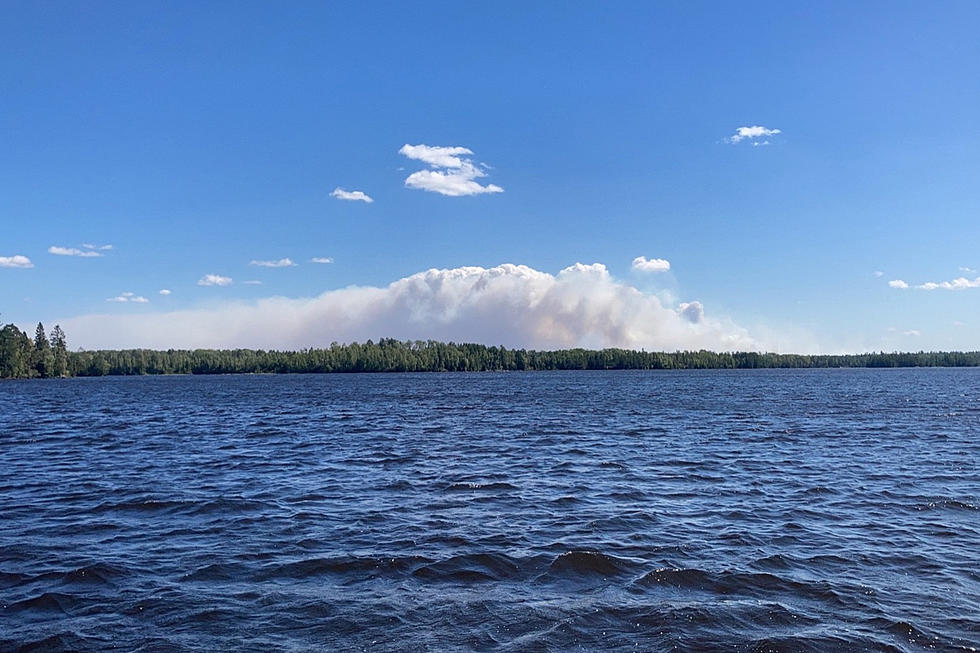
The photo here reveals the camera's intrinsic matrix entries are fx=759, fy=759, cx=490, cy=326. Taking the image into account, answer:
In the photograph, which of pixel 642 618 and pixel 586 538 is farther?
pixel 586 538

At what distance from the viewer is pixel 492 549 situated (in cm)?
1698

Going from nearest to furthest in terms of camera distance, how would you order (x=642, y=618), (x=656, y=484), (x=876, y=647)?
1. (x=876, y=647)
2. (x=642, y=618)
3. (x=656, y=484)

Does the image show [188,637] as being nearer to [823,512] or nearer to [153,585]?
[153,585]

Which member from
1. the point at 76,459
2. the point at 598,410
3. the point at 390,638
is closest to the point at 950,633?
the point at 390,638

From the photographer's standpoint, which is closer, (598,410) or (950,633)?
(950,633)

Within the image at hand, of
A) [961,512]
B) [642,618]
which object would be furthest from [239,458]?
[961,512]

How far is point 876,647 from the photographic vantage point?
11.4 m

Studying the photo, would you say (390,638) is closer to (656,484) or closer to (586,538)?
(586,538)

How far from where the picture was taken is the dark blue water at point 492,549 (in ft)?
39.6

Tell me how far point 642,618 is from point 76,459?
30388mm

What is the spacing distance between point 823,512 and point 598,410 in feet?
165

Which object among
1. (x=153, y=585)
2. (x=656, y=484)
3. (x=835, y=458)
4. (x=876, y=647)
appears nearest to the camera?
(x=876, y=647)

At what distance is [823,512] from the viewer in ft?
70.3

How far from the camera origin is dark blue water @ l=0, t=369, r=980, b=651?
Result: 12.1 m
